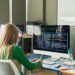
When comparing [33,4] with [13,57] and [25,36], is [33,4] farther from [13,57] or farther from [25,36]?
[13,57]

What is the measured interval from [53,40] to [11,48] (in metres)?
0.87

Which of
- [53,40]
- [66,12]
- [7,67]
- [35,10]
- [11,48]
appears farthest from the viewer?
[35,10]

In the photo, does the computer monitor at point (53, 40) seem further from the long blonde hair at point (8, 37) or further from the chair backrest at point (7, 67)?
the chair backrest at point (7, 67)

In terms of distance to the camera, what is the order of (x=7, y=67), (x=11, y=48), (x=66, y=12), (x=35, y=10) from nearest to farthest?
(x=7, y=67), (x=11, y=48), (x=66, y=12), (x=35, y=10)

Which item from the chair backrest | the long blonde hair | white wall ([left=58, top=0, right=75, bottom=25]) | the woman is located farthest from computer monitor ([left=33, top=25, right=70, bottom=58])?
the chair backrest

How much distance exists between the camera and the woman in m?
1.70

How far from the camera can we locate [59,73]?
6.45 ft

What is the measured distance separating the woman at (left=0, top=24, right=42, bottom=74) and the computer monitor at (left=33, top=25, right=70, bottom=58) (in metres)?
0.68

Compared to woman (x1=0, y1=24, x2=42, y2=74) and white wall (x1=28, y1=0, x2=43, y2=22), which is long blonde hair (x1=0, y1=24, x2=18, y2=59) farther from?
white wall (x1=28, y1=0, x2=43, y2=22)

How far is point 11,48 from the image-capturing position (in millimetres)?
1699

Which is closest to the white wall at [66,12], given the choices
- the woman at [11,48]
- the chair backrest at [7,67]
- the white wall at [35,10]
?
the white wall at [35,10]

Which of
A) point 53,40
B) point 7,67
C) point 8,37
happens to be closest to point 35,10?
point 53,40

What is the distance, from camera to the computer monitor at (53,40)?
7.39 ft

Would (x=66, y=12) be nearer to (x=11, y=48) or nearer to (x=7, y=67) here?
(x=11, y=48)
